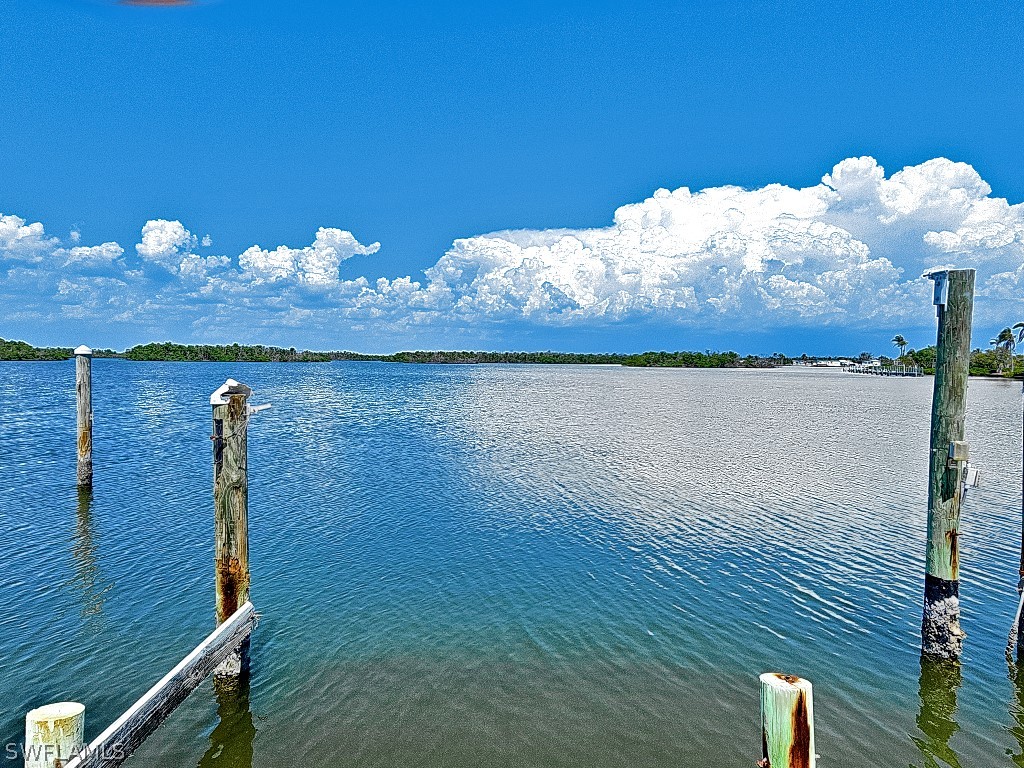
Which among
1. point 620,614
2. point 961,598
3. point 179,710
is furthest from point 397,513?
point 961,598

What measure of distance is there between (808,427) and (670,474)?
23306 mm

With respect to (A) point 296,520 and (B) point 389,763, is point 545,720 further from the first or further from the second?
(A) point 296,520

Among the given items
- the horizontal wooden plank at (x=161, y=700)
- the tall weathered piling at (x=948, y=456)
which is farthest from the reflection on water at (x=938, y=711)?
the horizontal wooden plank at (x=161, y=700)

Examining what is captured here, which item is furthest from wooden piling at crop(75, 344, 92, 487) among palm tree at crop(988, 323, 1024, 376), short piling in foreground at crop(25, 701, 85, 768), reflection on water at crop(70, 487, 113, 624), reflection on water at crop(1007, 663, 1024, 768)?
palm tree at crop(988, 323, 1024, 376)

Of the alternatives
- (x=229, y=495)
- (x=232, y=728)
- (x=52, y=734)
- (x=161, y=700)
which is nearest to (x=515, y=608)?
(x=232, y=728)

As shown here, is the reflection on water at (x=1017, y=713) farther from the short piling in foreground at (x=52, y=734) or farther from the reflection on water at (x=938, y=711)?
the short piling in foreground at (x=52, y=734)

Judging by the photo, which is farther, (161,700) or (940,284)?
(940,284)

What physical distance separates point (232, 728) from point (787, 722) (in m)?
6.97

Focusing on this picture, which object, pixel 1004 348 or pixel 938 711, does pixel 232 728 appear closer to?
pixel 938 711

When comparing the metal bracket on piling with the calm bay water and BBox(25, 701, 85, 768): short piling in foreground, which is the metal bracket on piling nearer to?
the calm bay water

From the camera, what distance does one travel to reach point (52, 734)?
15.8 ft

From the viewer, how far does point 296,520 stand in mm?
18188

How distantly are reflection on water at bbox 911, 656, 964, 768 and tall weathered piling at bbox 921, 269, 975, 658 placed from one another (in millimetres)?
263

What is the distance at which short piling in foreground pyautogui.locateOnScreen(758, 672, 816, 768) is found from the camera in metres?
4.67
